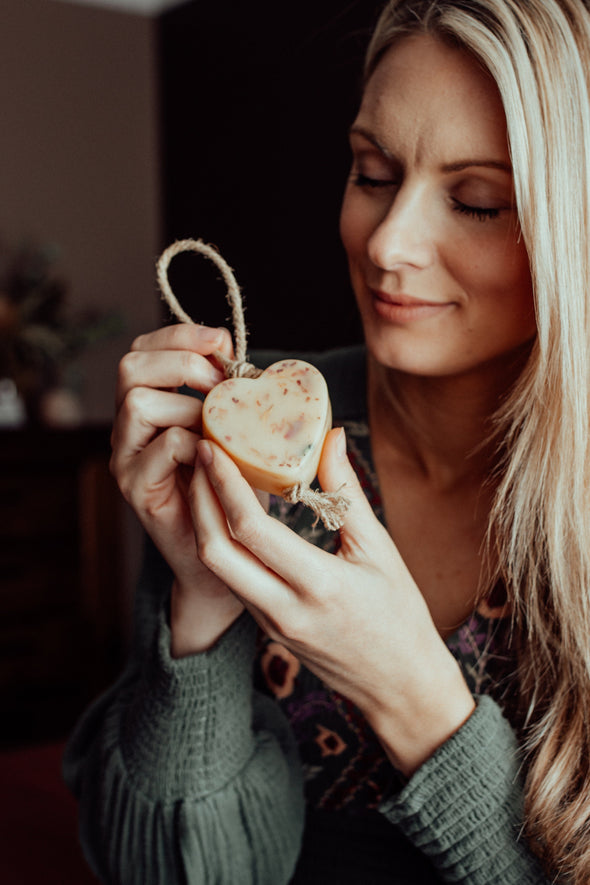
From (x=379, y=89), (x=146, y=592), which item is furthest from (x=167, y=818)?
(x=379, y=89)

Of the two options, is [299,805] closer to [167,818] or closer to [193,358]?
[167,818]

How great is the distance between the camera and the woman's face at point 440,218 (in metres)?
0.90

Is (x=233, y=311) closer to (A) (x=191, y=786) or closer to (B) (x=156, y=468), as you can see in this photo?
(B) (x=156, y=468)

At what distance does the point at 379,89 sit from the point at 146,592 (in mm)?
682

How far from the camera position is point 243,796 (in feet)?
3.15

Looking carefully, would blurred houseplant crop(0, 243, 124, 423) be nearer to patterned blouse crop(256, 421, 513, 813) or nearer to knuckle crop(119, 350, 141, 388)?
patterned blouse crop(256, 421, 513, 813)

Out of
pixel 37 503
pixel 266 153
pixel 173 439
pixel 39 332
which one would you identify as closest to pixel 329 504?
pixel 173 439

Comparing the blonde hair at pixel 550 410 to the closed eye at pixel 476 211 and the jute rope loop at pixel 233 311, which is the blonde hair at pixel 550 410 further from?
the jute rope loop at pixel 233 311

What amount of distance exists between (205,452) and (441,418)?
48 centimetres

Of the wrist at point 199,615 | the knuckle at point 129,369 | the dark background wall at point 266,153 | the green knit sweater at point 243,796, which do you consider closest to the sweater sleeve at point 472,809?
the green knit sweater at point 243,796

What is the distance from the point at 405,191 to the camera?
0.91 meters

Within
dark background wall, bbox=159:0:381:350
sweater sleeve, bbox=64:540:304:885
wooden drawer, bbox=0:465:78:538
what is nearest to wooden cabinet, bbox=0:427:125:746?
wooden drawer, bbox=0:465:78:538

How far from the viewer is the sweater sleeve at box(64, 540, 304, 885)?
0.93m

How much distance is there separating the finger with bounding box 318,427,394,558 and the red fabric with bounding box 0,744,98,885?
1.91 ft
